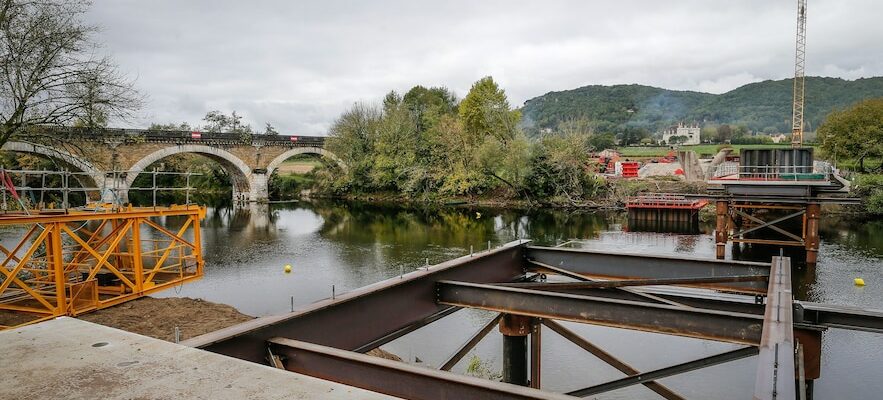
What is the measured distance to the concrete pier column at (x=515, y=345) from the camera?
261 inches

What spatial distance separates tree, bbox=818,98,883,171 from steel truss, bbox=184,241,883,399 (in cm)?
4653

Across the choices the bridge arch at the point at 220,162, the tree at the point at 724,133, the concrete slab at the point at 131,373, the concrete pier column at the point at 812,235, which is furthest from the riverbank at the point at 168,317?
the tree at the point at 724,133

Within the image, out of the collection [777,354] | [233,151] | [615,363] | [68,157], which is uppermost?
[233,151]

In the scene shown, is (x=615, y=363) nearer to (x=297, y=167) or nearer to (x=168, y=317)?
(x=168, y=317)

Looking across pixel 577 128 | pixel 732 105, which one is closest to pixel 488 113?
pixel 577 128

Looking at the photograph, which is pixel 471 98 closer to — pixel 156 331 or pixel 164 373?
pixel 156 331

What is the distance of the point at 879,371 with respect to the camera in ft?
33.7

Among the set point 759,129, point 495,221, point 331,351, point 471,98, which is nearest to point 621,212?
point 495,221

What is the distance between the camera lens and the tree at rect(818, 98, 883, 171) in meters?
42.5

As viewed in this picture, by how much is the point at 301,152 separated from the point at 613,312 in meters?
56.0

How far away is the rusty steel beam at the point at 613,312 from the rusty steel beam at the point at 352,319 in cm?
31

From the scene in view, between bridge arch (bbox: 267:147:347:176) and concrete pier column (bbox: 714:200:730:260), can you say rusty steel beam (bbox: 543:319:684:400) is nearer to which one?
Answer: concrete pier column (bbox: 714:200:730:260)

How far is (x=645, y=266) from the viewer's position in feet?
23.9

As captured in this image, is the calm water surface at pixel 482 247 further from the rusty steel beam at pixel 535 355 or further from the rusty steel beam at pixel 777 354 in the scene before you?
the rusty steel beam at pixel 777 354
